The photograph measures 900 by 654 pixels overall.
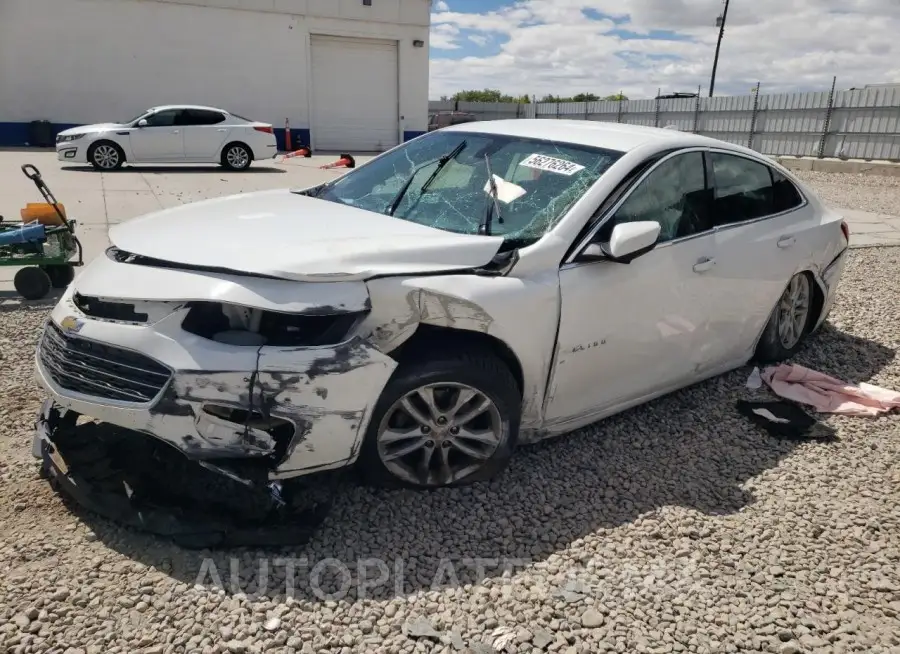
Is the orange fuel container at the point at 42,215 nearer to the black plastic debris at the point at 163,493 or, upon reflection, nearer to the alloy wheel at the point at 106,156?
the black plastic debris at the point at 163,493

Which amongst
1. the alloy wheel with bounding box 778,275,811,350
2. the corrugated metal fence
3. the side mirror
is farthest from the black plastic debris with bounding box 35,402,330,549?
the corrugated metal fence

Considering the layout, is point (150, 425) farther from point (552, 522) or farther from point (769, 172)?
point (769, 172)

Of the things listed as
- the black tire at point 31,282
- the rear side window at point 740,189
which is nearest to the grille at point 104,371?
the rear side window at point 740,189

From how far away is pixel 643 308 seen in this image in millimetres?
3400

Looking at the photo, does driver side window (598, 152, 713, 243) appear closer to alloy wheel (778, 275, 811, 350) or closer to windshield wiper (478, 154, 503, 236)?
windshield wiper (478, 154, 503, 236)

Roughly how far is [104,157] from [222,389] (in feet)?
47.8

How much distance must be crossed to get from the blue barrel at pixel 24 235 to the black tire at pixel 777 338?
5.46m

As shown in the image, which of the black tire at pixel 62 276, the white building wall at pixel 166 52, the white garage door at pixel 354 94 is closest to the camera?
the black tire at pixel 62 276

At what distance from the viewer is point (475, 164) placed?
3.74 meters

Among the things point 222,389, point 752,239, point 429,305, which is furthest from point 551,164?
point 222,389

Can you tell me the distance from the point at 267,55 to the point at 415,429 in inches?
893

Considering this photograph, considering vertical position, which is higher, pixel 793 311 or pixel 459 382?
pixel 459 382

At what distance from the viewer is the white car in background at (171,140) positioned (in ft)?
48.5

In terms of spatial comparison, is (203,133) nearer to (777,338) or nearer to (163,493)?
(777,338)
